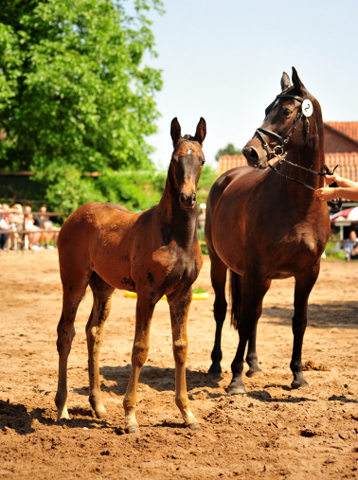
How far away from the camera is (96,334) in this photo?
181 inches

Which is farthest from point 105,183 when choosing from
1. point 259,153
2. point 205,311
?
point 259,153

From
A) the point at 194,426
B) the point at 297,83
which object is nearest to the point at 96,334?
the point at 194,426

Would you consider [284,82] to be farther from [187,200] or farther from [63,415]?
[63,415]

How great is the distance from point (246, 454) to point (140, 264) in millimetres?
1585

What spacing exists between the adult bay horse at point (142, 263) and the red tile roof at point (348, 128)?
125ft

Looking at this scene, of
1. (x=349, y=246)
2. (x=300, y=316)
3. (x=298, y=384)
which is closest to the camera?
(x=298, y=384)

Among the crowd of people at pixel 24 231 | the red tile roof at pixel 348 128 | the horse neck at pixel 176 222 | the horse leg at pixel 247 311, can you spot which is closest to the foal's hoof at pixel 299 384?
the horse leg at pixel 247 311

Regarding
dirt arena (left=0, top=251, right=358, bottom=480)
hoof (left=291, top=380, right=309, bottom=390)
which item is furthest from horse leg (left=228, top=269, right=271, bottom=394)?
hoof (left=291, top=380, right=309, bottom=390)

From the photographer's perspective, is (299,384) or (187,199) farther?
(299,384)

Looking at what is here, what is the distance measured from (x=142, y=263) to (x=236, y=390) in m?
1.92

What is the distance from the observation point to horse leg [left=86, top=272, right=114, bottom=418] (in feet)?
14.6

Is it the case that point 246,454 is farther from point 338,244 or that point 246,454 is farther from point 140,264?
point 338,244

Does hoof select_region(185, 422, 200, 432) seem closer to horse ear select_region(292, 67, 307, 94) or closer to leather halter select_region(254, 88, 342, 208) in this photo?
leather halter select_region(254, 88, 342, 208)

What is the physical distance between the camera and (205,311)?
9719 mm
